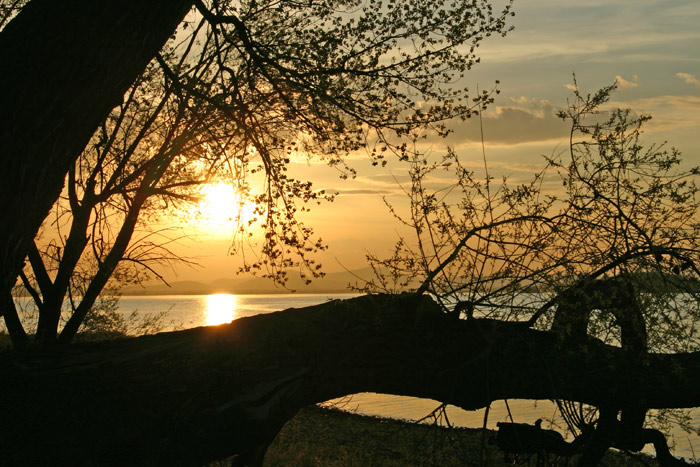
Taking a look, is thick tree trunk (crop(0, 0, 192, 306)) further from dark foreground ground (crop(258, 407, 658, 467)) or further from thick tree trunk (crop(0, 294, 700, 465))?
dark foreground ground (crop(258, 407, 658, 467))

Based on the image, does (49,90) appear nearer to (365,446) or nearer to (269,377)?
(269,377)

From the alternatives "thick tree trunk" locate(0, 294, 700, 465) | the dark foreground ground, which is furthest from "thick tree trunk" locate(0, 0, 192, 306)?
the dark foreground ground

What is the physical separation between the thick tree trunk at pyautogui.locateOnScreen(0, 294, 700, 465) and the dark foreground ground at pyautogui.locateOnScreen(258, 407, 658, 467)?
4551 mm

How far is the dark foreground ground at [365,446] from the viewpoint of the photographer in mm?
11555

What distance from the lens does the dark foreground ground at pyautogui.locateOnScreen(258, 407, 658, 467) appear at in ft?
37.9

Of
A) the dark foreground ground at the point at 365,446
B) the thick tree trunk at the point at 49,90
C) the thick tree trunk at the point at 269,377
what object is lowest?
the dark foreground ground at the point at 365,446

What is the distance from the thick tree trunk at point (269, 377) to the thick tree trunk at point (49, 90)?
844mm

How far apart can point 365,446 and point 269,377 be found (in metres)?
11.1

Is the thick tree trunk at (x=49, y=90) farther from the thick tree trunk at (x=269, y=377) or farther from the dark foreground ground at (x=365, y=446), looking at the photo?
the dark foreground ground at (x=365, y=446)

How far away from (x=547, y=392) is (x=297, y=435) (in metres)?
11.7

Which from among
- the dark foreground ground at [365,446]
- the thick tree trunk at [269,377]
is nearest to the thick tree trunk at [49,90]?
the thick tree trunk at [269,377]

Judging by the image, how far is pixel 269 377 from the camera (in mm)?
4266

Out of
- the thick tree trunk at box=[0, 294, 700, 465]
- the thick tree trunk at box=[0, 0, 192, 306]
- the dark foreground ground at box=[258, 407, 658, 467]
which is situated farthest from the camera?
the dark foreground ground at box=[258, 407, 658, 467]

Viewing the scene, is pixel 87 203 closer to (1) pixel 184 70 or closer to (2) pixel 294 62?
(1) pixel 184 70
